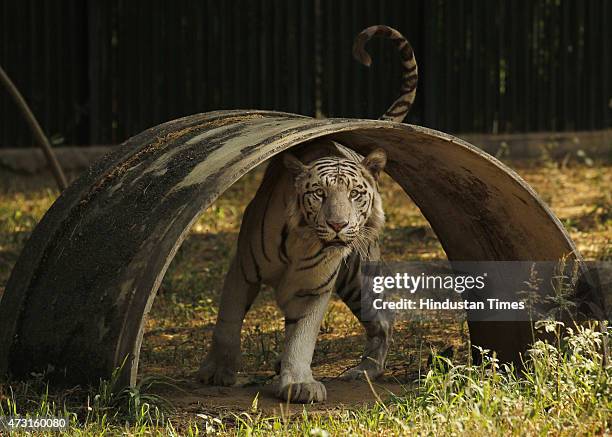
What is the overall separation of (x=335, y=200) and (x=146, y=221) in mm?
848

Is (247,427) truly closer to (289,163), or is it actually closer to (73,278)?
(73,278)

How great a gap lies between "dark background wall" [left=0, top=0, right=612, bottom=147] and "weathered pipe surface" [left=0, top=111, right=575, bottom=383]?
19.7ft

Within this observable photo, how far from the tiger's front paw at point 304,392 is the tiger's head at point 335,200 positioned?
57 cm

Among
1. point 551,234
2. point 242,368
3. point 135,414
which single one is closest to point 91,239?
point 135,414

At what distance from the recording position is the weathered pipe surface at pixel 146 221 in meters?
4.53

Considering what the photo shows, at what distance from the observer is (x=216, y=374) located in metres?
5.46

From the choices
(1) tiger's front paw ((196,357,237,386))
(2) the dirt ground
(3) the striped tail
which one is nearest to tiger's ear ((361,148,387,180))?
(3) the striped tail

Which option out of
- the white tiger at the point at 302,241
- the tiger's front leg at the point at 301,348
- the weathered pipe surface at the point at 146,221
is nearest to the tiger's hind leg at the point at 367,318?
the white tiger at the point at 302,241

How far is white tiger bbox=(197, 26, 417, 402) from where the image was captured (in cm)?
515

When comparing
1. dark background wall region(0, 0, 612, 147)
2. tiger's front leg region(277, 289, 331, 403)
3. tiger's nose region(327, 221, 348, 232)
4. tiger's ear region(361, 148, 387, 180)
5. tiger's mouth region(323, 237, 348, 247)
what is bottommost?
tiger's front leg region(277, 289, 331, 403)

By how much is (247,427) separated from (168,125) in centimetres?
159

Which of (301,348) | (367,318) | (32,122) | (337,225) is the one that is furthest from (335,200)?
(32,122)
